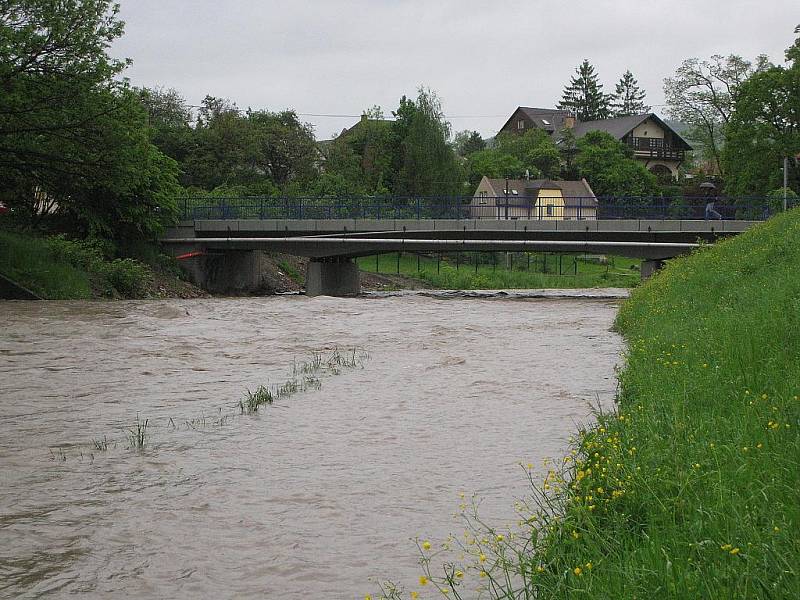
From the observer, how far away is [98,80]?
3384cm

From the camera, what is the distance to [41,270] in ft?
112

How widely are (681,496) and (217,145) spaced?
246 feet

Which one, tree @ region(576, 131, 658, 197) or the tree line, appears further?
tree @ region(576, 131, 658, 197)

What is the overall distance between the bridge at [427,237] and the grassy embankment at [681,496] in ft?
117

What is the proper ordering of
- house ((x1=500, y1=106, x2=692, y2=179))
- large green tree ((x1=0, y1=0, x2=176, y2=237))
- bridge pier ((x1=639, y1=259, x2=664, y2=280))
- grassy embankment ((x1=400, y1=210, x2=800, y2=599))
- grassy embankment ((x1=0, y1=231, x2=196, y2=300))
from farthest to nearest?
house ((x1=500, y1=106, x2=692, y2=179))
bridge pier ((x1=639, y1=259, x2=664, y2=280))
grassy embankment ((x1=0, y1=231, x2=196, y2=300))
large green tree ((x1=0, y1=0, x2=176, y2=237))
grassy embankment ((x1=400, y1=210, x2=800, y2=599))

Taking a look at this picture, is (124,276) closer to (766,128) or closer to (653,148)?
(766,128)

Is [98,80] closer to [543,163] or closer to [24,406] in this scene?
[24,406]

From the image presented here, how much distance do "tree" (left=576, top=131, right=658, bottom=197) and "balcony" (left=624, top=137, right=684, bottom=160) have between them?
578 inches

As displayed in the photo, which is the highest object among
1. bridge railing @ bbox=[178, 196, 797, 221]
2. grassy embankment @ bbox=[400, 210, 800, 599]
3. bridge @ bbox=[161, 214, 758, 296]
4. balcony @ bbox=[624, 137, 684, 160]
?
balcony @ bbox=[624, 137, 684, 160]

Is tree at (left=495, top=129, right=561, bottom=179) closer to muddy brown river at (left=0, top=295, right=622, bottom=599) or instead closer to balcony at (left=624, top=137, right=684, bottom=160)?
balcony at (left=624, top=137, right=684, bottom=160)

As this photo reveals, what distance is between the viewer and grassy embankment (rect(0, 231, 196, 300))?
33.8m

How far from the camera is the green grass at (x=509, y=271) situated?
6244 cm

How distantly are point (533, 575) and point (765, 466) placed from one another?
5.62ft

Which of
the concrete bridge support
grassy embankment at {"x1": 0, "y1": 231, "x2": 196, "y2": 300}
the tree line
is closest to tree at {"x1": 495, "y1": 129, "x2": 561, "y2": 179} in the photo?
the tree line
